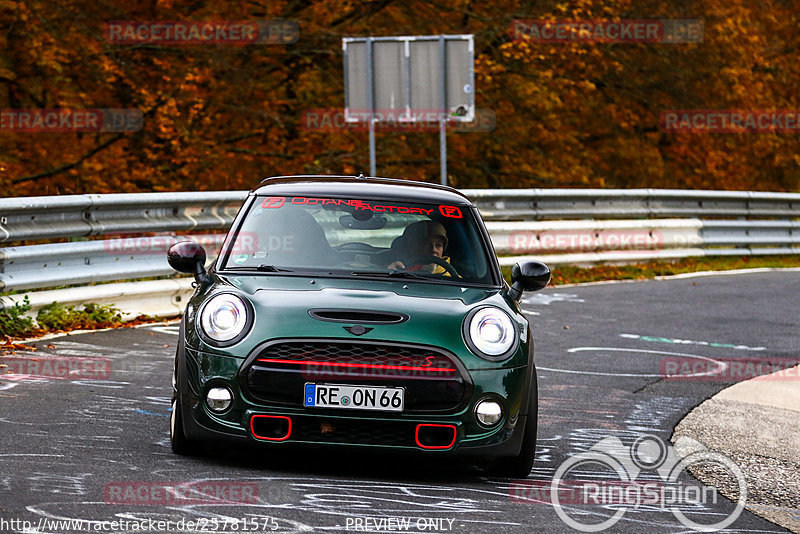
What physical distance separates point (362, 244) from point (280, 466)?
58.0 inches

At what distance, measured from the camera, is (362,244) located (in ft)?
24.0

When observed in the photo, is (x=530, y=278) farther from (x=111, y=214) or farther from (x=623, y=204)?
(x=623, y=204)

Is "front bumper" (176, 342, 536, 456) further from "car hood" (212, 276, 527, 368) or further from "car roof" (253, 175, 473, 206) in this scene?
"car roof" (253, 175, 473, 206)

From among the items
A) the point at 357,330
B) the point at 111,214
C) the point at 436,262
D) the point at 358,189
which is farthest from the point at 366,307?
the point at 111,214

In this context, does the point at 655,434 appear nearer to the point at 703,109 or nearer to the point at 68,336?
the point at 68,336

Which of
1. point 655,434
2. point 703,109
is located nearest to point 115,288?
point 655,434

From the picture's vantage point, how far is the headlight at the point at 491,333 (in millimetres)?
6312

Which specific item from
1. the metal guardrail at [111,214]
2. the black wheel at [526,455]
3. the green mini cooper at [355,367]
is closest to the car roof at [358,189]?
the green mini cooper at [355,367]

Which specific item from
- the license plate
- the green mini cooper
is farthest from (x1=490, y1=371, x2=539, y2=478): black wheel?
the license plate

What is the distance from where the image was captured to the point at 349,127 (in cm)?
2677

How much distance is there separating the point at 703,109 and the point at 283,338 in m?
28.3

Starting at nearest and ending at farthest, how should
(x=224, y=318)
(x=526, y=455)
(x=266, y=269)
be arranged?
(x=224, y=318), (x=526, y=455), (x=266, y=269)

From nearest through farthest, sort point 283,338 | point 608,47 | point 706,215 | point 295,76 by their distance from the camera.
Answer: point 283,338, point 706,215, point 295,76, point 608,47

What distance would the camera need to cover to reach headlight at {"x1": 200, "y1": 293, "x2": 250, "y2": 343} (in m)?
6.22
